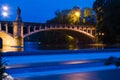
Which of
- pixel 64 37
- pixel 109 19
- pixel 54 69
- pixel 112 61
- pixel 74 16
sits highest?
pixel 74 16

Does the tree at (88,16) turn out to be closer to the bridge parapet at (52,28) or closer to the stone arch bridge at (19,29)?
the bridge parapet at (52,28)

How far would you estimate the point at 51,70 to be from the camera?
18562mm

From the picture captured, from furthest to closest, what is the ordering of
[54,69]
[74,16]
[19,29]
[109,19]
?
[74,16]
[19,29]
[109,19]
[54,69]

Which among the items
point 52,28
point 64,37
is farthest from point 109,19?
point 64,37

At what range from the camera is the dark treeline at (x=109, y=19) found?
2628 inches

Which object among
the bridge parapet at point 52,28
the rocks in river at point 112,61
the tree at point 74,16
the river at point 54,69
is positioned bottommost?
the river at point 54,69

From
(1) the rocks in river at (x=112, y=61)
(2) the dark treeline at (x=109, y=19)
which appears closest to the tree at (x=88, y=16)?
(2) the dark treeline at (x=109, y=19)

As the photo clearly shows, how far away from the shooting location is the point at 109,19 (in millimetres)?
67000

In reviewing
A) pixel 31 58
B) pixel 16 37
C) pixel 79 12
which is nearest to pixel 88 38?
pixel 79 12

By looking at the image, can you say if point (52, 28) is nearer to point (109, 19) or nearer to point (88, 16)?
point (109, 19)

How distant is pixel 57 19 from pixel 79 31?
14.7 m

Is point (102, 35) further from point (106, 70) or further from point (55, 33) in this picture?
point (106, 70)

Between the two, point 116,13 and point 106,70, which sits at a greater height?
point 116,13

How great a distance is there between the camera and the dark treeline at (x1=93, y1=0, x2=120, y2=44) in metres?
66.8
